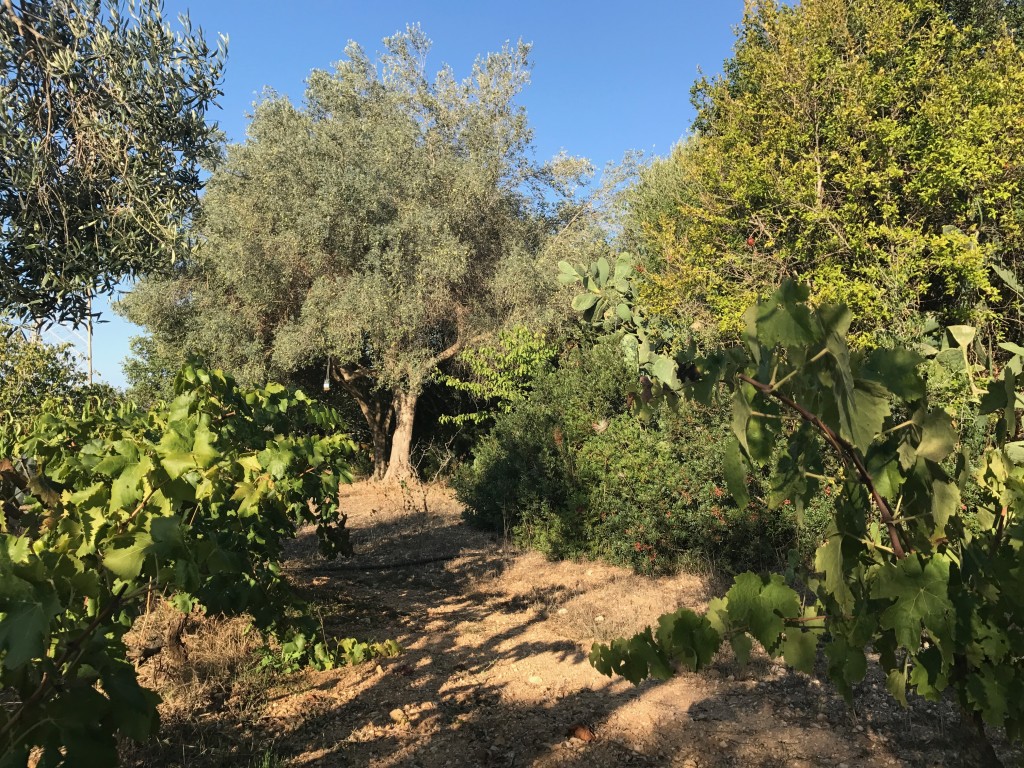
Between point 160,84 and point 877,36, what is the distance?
42.9 ft

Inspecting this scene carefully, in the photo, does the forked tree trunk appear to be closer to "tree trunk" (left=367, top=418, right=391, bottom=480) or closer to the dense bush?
"tree trunk" (left=367, top=418, right=391, bottom=480)

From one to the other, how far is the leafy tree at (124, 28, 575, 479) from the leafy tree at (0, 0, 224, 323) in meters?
7.31

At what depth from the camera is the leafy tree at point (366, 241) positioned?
13.6 metres

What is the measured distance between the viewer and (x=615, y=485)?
7.45 m

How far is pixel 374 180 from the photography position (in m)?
13.6

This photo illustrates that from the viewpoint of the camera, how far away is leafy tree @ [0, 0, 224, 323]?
209 inches

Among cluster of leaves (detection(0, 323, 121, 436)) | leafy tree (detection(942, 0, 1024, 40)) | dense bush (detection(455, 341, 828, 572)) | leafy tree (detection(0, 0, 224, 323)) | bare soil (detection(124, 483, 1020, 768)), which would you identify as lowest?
bare soil (detection(124, 483, 1020, 768))

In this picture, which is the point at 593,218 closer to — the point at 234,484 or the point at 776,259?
the point at 776,259

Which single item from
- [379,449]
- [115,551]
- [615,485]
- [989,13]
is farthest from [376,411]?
[989,13]

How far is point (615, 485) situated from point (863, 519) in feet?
20.0

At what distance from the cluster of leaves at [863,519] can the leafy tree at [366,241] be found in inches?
488

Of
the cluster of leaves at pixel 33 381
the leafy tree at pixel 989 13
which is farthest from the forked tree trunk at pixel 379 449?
the leafy tree at pixel 989 13

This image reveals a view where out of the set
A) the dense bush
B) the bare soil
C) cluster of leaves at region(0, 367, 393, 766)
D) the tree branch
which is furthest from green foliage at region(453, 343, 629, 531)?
the tree branch

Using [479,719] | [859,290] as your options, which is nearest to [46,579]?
[479,719]
